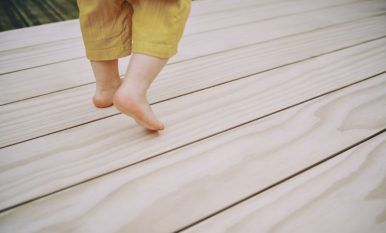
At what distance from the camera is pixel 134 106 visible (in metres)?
0.58

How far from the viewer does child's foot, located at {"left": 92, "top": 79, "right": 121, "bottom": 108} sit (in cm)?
72

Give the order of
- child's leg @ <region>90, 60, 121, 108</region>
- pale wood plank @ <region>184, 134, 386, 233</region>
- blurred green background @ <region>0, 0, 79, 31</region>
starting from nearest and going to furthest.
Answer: pale wood plank @ <region>184, 134, 386, 233</region>, child's leg @ <region>90, 60, 121, 108</region>, blurred green background @ <region>0, 0, 79, 31</region>

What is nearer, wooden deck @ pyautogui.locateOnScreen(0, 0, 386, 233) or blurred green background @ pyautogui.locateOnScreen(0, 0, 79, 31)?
wooden deck @ pyautogui.locateOnScreen(0, 0, 386, 233)

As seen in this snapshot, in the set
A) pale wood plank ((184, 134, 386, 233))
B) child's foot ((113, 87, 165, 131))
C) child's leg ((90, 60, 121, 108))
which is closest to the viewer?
pale wood plank ((184, 134, 386, 233))

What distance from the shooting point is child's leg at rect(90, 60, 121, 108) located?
2.24 ft

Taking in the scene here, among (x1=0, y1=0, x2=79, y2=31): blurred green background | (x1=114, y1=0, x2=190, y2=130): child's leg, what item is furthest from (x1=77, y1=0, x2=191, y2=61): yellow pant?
(x1=0, y1=0, x2=79, y2=31): blurred green background

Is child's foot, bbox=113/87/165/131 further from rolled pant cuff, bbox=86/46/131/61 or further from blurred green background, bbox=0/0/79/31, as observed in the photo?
blurred green background, bbox=0/0/79/31

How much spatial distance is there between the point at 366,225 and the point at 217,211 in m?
0.23

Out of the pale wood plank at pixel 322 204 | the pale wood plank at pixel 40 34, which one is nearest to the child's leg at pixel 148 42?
the pale wood plank at pixel 322 204

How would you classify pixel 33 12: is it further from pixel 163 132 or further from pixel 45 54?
pixel 163 132

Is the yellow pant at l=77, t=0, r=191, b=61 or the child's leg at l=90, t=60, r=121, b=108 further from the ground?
the yellow pant at l=77, t=0, r=191, b=61

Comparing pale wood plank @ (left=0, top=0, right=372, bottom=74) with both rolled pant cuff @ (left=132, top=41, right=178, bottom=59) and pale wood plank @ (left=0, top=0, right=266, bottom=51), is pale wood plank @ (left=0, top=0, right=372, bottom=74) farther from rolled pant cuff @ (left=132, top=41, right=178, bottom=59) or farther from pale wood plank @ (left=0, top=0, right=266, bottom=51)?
rolled pant cuff @ (left=132, top=41, right=178, bottom=59)

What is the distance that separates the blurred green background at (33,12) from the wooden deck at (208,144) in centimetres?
25

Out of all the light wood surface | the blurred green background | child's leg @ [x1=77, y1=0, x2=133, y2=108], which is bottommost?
the blurred green background
